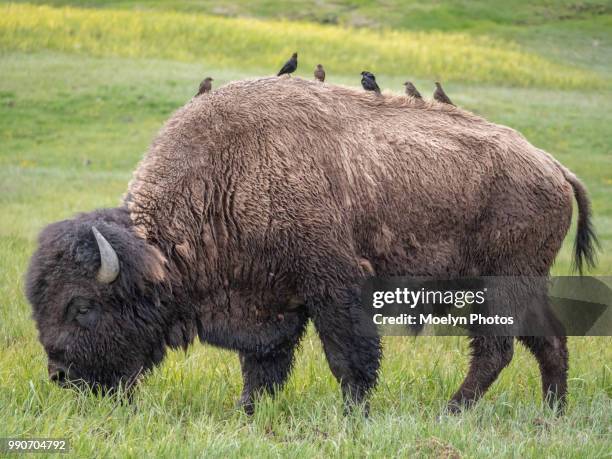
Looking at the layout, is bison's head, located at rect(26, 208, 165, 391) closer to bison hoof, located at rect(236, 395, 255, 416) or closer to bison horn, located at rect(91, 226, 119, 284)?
bison horn, located at rect(91, 226, 119, 284)

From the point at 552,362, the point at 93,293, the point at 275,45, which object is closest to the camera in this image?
the point at 93,293

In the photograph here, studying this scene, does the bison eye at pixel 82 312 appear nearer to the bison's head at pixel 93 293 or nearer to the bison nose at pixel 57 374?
the bison's head at pixel 93 293

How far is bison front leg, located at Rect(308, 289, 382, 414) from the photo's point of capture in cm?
586

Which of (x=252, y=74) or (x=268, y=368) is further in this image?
(x=252, y=74)

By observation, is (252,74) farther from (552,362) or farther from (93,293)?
(93,293)

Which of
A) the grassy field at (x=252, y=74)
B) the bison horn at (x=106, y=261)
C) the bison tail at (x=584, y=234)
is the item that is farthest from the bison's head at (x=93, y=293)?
the bison tail at (x=584, y=234)

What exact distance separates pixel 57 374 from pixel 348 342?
1760 mm

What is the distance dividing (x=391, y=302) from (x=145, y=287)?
160 centimetres

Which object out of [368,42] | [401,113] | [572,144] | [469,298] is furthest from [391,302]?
[368,42]

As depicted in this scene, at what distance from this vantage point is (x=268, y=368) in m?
6.20

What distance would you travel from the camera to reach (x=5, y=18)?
26.1 m

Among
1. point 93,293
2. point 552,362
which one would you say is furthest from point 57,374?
point 552,362

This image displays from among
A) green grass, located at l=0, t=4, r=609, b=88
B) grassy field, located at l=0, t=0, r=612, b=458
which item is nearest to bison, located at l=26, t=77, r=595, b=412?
grassy field, located at l=0, t=0, r=612, b=458

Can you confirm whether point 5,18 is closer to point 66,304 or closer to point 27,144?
point 27,144
